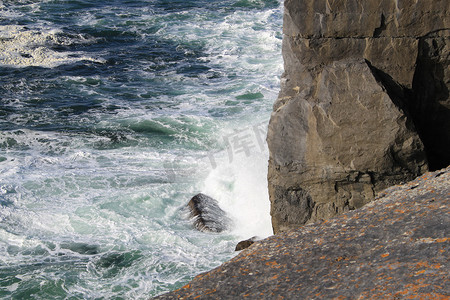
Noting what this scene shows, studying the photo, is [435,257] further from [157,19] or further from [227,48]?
[157,19]

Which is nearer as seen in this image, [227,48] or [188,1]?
[227,48]

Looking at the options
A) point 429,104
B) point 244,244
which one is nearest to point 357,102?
point 429,104

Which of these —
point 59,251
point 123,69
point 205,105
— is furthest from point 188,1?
point 59,251

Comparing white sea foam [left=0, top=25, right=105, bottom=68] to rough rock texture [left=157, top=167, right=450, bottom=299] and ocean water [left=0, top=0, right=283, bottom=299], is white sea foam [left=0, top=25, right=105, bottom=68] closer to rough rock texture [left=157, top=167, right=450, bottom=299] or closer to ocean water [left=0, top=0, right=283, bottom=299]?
ocean water [left=0, top=0, right=283, bottom=299]

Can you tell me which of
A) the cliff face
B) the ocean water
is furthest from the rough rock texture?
the ocean water

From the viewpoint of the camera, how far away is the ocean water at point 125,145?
827 cm

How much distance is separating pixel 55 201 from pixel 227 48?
11193mm

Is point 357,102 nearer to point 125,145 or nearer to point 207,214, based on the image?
point 207,214

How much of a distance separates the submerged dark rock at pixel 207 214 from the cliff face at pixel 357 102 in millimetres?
1881

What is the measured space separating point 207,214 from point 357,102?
140 inches

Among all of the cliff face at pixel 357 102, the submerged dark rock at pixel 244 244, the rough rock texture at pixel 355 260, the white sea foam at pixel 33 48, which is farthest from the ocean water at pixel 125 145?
the rough rock texture at pixel 355 260

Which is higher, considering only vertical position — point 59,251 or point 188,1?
point 188,1

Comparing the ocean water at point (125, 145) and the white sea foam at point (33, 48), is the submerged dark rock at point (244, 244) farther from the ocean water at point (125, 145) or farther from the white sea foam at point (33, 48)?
the white sea foam at point (33, 48)

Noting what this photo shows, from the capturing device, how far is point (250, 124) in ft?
44.3
